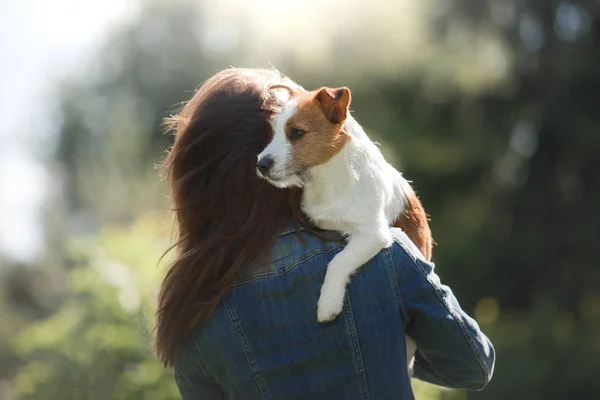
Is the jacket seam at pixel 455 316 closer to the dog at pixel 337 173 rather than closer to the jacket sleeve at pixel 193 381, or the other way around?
the dog at pixel 337 173

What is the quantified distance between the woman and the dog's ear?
9.1 inches

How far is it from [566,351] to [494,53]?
4681 mm

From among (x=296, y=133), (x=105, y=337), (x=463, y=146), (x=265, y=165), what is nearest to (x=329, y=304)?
(x=265, y=165)

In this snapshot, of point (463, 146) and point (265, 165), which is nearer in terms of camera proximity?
point (265, 165)

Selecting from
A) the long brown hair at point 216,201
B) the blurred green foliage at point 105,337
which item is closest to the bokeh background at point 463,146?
the blurred green foliage at point 105,337

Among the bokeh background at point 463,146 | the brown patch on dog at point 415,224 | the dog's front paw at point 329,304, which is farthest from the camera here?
the bokeh background at point 463,146

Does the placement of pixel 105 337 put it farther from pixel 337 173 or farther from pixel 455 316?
pixel 455 316

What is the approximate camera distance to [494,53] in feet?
38.6

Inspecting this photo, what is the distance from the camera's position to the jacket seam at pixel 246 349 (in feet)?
6.20

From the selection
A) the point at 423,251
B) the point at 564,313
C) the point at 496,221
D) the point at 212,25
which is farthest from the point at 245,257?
the point at 212,25

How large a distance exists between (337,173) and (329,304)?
0.40 meters

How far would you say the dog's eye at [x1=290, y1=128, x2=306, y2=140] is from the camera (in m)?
2.08

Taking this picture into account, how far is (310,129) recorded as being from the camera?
6.95 feet

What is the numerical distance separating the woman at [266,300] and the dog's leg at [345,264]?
2 centimetres
